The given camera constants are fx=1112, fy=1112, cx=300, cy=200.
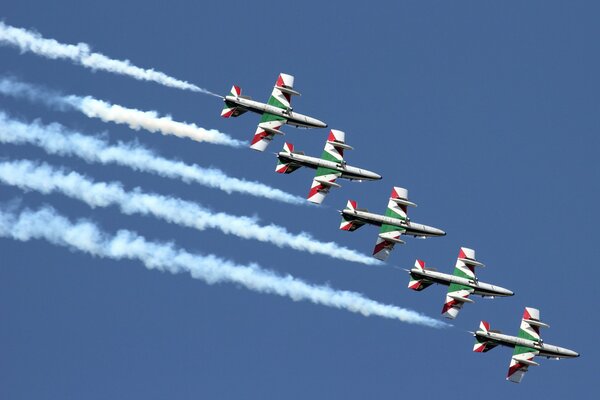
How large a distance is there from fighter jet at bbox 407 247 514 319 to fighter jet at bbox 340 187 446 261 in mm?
2332

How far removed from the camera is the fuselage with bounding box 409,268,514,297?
7794 cm

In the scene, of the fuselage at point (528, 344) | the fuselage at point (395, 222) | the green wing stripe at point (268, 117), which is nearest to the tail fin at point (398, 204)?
the fuselage at point (395, 222)

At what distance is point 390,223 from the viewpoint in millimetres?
77812

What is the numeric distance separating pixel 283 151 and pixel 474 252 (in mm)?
16363

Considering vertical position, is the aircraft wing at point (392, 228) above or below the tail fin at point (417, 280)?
above

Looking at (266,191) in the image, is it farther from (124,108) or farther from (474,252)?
(474,252)

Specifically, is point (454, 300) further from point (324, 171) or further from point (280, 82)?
point (280, 82)

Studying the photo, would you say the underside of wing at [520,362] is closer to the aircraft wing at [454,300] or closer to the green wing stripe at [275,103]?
the aircraft wing at [454,300]

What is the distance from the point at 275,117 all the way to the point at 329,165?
501 centimetres

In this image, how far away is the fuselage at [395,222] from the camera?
76.6 meters

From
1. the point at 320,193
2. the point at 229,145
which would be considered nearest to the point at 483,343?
the point at 320,193

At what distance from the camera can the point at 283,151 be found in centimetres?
7606

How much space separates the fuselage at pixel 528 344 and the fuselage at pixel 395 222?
25.6 ft

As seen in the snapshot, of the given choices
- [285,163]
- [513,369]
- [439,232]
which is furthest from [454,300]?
[285,163]
